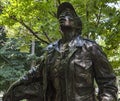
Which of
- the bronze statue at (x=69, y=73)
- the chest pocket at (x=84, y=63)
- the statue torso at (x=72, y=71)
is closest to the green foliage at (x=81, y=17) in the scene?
the bronze statue at (x=69, y=73)

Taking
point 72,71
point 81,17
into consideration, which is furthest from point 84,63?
point 81,17

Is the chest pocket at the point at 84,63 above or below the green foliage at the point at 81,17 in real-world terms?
below

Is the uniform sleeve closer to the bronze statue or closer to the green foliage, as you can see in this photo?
the bronze statue

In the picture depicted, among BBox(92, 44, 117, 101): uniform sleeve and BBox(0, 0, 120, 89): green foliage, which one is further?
BBox(0, 0, 120, 89): green foliage

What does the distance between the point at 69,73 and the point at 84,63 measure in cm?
17

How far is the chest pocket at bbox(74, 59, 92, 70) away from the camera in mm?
3508

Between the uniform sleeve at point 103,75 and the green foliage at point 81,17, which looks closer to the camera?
the uniform sleeve at point 103,75

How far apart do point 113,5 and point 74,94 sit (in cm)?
851

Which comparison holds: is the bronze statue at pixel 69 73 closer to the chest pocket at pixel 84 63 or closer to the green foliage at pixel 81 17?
the chest pocket at pixel 84 63

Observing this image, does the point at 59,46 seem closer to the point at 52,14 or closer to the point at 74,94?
the point at 74,94

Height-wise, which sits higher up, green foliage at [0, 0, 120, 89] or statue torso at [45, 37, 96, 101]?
green foliage at [0, 0, 120, 89]

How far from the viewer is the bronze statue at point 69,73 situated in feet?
11.4

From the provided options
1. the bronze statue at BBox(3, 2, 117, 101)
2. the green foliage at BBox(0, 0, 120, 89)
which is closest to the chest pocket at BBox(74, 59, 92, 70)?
the bronze statue at BBox(3, 2, 117, 101)

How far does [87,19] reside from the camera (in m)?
11.3
